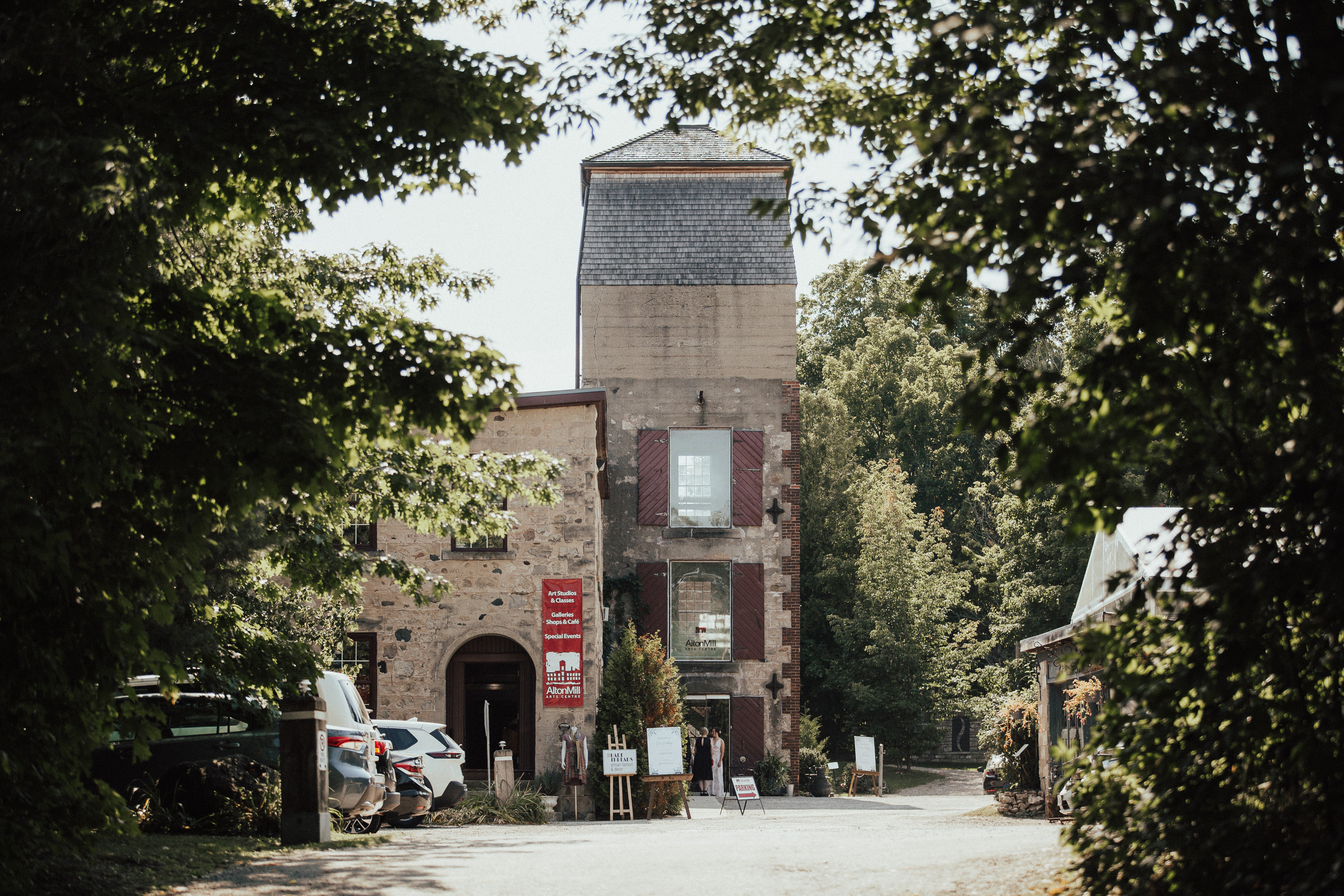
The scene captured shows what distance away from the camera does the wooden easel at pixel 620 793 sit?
2002 cm

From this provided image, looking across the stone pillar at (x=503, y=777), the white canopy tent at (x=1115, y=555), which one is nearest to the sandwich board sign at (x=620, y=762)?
the stone pillar at (x=503, y=777)

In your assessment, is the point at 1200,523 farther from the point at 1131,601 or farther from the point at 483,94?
the point at 483,94

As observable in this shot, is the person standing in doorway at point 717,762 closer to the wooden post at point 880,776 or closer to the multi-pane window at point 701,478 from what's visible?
the wooden post at point 880,776

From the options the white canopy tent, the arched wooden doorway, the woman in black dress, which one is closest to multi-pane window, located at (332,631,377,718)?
the arched wooden doorway

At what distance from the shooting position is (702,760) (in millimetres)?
26375

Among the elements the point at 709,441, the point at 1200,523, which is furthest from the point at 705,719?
the point at 1200,523

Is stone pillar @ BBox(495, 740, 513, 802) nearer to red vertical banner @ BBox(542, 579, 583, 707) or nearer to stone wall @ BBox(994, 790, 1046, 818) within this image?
red vertical banner @ BBox(542, 579, 583, 707)

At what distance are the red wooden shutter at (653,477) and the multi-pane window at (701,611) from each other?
116cm

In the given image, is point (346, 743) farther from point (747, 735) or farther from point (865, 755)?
point (865, 755)

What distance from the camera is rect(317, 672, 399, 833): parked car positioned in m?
13.0

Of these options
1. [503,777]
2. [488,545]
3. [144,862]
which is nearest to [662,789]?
[503,777]

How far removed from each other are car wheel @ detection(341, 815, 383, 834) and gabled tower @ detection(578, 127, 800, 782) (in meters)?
13.9

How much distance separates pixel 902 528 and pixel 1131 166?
35.4m

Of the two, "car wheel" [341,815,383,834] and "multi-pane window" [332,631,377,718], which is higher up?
"multi-pane window" [332,631,377,718]
